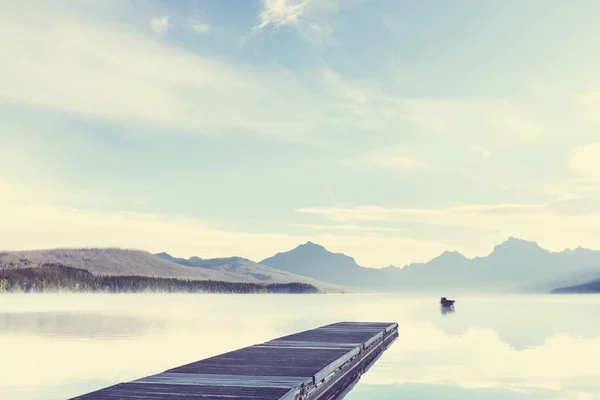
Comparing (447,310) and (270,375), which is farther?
(447,310)

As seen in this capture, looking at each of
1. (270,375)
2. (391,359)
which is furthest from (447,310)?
(270,375)

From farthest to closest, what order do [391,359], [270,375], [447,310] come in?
[447,310]
[391,359]
[270,375]

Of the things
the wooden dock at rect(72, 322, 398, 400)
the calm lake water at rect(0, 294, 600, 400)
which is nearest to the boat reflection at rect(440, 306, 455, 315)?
the calm lake water at rect(0, 294, 600, 400)

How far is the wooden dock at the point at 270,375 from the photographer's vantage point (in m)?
17.4

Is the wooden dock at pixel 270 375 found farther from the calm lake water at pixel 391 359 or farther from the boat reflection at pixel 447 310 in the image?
the boat reflection at pixel 447 310

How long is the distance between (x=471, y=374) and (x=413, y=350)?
10.4 meters

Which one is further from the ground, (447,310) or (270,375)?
(447,310)

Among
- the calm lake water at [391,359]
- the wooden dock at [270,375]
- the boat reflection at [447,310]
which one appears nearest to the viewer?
the wooden dock at [270,375]

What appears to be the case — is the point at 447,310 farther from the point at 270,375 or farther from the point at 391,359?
the point at 270,375

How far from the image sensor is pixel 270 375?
818 inches

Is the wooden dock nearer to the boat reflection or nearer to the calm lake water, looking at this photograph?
the calm lake water

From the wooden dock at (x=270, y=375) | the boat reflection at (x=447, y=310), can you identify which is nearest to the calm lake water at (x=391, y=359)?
the wooden dock at (x=270, y=375)

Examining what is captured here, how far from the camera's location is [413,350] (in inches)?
1540

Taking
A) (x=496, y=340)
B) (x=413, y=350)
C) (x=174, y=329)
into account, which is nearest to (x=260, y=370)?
(x=413, y=350)
